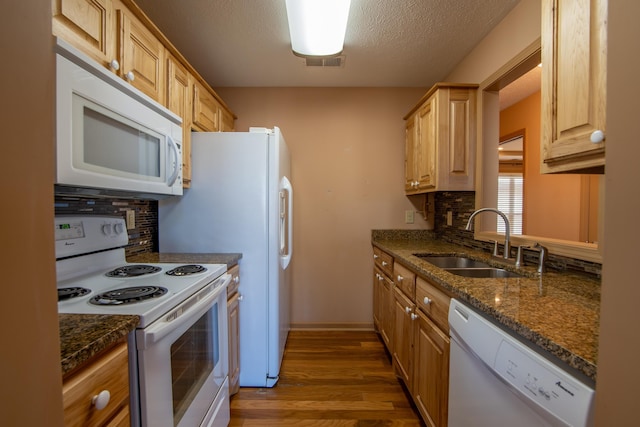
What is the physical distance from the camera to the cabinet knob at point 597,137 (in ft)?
2.50

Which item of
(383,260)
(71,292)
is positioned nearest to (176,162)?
(71,292)

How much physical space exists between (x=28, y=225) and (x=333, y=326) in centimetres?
264

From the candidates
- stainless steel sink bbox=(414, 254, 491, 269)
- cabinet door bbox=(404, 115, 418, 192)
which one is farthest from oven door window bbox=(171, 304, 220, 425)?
cabinet door bbox=(404, 115, 418, 192)

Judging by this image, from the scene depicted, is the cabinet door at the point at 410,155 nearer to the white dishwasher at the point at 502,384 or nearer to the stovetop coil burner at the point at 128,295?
the white dishwasher at the point at 502,384

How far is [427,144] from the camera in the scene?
2146mm

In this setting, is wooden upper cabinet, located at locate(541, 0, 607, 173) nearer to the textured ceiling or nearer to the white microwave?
the textured ceiling

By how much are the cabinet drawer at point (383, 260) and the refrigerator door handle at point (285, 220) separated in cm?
78

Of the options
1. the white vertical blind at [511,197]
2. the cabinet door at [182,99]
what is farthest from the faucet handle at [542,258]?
the white vertical blind at [511,197]

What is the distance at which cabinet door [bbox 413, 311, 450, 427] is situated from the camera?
1173mm

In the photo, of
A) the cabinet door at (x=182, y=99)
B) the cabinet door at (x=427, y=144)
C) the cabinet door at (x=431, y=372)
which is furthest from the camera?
the cabinet door at (x=427, y=144)

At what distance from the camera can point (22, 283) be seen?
0.37 meters

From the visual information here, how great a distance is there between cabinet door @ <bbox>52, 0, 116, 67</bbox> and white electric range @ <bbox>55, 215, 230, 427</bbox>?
72cm

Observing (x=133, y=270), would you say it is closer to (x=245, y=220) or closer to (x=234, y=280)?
(x=234, y=280)

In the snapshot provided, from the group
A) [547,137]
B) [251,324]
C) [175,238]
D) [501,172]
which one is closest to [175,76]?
[175,238]
